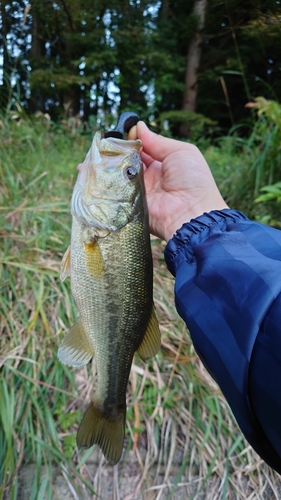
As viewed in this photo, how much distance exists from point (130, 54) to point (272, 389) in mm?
7790

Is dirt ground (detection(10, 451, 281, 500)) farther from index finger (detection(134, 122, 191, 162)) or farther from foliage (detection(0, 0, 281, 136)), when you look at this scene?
foliage (detection(0, 0, 281, 136))

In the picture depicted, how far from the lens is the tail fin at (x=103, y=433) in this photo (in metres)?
1.33

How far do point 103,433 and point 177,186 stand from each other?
1.15 m

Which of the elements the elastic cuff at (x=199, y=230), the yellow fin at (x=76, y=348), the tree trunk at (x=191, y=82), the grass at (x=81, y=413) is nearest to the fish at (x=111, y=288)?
the yellow fin at (x=76, y=348)

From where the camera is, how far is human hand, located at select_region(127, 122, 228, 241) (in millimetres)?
1638

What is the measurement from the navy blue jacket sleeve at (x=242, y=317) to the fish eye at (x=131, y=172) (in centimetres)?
41

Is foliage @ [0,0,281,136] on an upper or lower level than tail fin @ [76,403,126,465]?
upper

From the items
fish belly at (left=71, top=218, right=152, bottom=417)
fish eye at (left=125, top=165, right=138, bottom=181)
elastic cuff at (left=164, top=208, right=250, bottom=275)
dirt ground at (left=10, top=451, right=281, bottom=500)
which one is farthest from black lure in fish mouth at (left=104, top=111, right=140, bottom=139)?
dirt ground at (left=10, top=451, right=281, bottom=500)

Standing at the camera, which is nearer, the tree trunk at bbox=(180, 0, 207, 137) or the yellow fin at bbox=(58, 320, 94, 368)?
the yellow fin at bbox=(58, 320, 94, 368)

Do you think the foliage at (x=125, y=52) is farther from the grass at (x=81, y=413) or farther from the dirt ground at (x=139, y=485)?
the dirt ground at (x=139, y=485)

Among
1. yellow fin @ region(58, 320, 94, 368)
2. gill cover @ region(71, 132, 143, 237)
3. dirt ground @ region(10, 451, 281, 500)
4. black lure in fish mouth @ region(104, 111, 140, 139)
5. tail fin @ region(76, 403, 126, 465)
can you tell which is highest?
black lure in fish mouth @ region(104, 111, 140, 139)

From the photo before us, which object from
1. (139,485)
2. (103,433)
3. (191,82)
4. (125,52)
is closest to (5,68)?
(103,433)

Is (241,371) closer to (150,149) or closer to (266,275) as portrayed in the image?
(266,275)

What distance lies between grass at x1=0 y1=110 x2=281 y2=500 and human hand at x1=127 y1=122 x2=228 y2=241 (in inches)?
36.7
